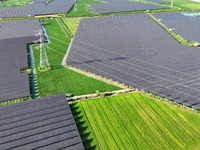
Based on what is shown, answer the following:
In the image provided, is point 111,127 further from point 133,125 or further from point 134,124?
point 134,124

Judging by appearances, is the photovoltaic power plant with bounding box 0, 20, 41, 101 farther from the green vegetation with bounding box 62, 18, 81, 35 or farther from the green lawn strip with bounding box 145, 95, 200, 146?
the green lawn strip with bounding box 145, 95, 200, 146

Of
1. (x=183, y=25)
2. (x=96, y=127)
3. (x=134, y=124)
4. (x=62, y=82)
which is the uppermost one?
(x=183, y=25)

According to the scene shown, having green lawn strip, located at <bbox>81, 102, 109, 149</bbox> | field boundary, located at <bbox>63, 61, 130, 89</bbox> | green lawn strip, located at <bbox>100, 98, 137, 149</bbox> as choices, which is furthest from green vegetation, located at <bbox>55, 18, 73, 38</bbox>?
green lawn strip, located at <bbox>100, 98, 137, 149</bbox>

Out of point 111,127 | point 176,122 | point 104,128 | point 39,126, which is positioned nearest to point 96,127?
point 104,128

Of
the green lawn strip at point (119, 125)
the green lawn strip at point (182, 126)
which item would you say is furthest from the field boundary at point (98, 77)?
the green lawn strip at point (182, 126)

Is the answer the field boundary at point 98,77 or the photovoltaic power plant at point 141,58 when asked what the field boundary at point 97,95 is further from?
the photovoltaic power plant at point 141,58

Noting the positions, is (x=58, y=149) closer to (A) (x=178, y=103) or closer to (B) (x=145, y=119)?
(B) (x=145, y=119)
